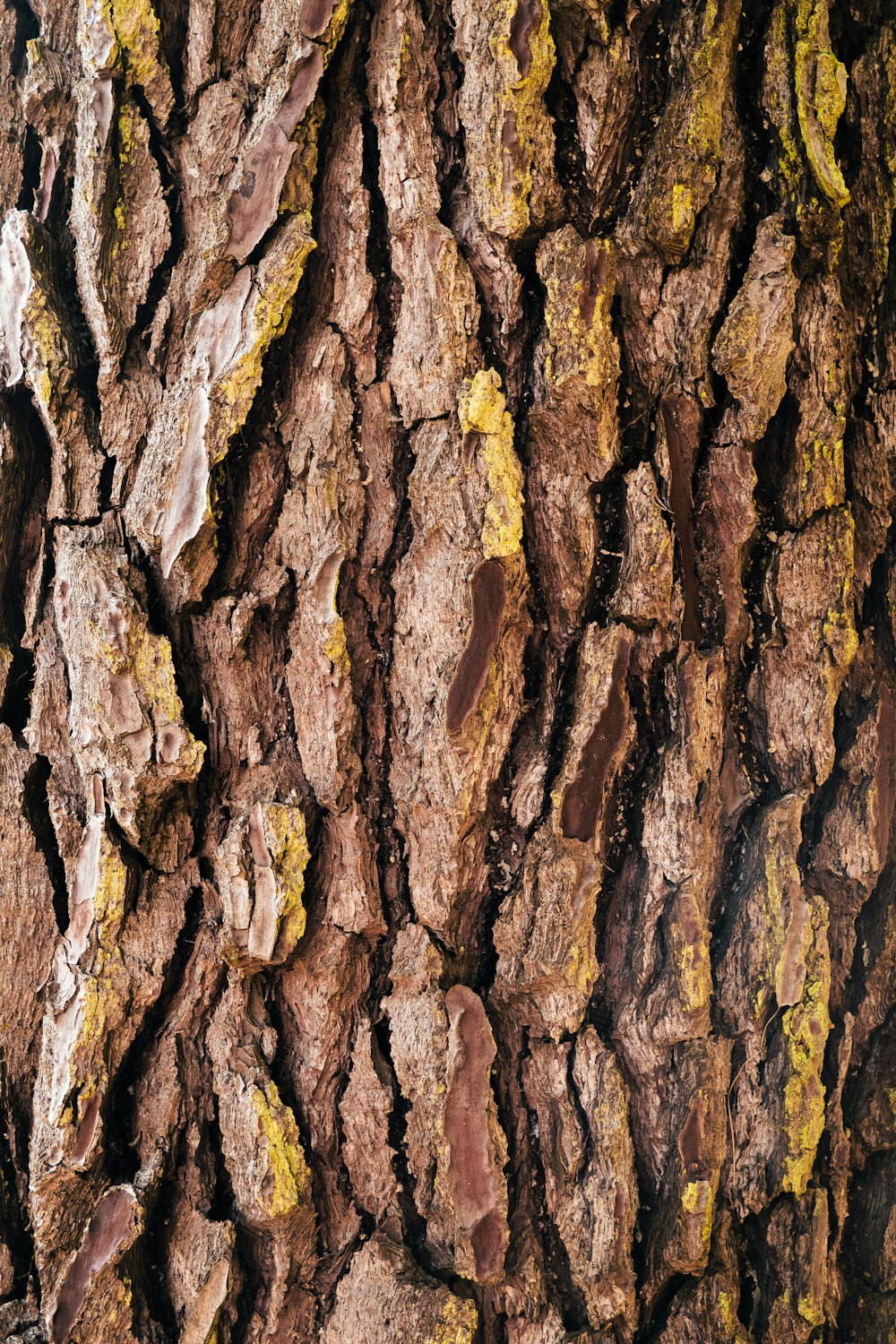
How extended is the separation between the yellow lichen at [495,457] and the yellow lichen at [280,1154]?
613 mm

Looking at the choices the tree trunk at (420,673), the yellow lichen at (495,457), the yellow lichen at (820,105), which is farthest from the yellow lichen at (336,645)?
the yellow lichen at (820,105)

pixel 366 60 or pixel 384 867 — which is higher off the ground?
pixel 366 60

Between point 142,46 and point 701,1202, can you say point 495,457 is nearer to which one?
point 142,46

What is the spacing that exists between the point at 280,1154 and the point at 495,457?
755mm

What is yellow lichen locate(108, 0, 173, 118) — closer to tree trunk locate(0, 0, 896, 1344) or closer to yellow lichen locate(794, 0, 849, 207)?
tree trunk locate(0, 0, 896, 1344)

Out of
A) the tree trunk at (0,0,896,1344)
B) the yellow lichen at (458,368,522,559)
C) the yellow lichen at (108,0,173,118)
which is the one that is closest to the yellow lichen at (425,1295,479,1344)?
the tree trunk at (0,0,896,1344)

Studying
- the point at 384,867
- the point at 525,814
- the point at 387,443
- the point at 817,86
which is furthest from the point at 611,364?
the point at 384,867

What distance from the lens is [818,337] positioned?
105 centimetres

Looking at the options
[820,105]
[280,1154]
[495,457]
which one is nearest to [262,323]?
[495,457]

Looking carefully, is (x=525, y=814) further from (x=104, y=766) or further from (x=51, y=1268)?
(x=51, y=1268)

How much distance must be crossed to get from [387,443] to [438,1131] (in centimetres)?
73

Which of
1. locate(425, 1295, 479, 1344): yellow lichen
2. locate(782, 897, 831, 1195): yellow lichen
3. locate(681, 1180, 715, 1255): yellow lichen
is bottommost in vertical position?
locate(425, 1295, 479, 1344): yellow lichen

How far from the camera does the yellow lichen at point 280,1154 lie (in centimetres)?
97

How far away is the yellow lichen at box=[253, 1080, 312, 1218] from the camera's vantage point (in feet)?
3.18
